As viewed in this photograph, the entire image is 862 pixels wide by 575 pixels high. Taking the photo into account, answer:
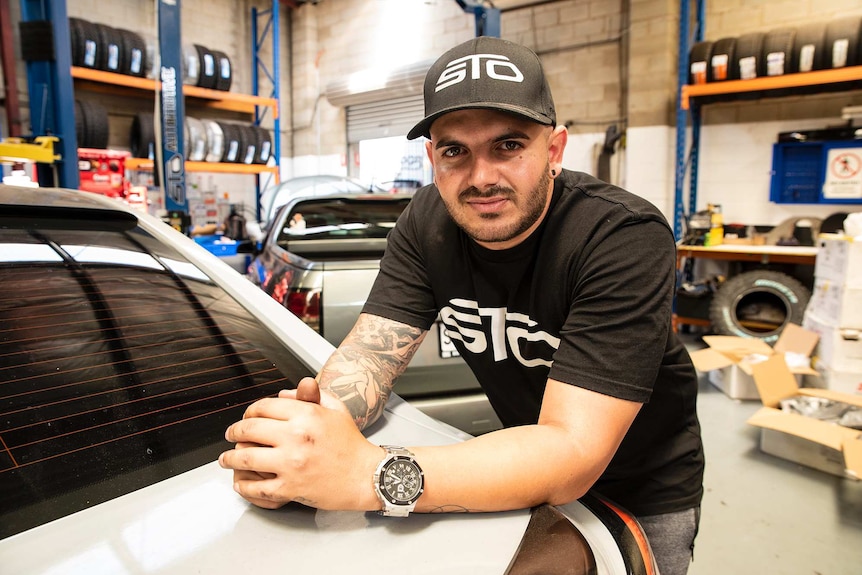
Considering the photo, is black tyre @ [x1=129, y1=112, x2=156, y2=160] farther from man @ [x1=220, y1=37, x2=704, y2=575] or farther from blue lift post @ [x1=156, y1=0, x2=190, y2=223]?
man @ [x1=220, y1=37, x2=704, y2=575]

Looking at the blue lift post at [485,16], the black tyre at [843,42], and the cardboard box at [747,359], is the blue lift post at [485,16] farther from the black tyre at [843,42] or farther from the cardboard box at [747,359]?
the cardboard box at [747,359]

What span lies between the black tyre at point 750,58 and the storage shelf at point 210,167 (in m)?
6.16

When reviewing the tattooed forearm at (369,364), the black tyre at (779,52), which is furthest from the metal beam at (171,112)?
the black tyre at (779,52)

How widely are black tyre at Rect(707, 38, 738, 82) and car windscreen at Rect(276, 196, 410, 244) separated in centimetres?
362

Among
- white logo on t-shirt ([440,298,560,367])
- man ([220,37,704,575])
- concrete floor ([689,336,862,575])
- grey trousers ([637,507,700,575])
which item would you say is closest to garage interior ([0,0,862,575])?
concrete floor ([689,336,862,575])

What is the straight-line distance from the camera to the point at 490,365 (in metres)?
1.31

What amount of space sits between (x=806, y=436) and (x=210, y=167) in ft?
23.7

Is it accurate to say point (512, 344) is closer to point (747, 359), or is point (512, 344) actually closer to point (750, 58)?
point (747, 359)

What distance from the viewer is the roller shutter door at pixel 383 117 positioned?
8.81m

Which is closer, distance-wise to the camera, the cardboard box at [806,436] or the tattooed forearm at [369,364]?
the tattooed forearm at [369,364]

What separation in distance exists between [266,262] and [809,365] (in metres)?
3.56

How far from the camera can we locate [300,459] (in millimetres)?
765

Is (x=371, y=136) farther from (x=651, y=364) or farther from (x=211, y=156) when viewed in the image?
(x=651, y=364)

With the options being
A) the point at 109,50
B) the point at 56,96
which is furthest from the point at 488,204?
the point at 109,50
